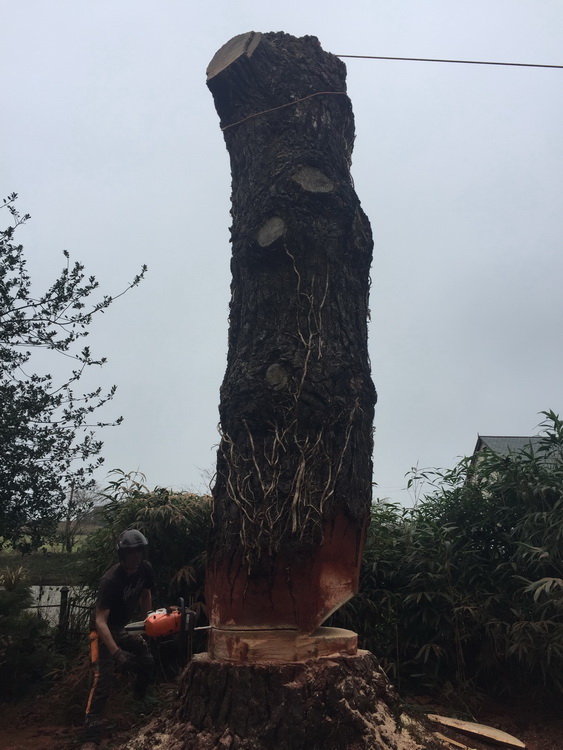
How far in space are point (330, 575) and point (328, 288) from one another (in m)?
1.24

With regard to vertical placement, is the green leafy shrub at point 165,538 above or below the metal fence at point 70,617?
above

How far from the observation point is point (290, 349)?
2.57 metres

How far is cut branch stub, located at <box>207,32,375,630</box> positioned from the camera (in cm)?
235

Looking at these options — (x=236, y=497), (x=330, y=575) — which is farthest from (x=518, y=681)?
(x=236, y=497)

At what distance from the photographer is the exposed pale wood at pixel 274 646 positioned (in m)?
2.21

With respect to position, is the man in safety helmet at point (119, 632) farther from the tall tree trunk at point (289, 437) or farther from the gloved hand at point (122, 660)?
the tall tree trunk at point (289, 437)

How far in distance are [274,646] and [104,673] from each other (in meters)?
1.30

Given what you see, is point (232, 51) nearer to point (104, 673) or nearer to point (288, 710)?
point (288, 710)

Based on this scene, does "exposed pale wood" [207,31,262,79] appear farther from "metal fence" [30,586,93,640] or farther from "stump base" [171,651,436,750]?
"metal fence" [30,586,93,640]

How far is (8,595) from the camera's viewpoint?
416 centimetres

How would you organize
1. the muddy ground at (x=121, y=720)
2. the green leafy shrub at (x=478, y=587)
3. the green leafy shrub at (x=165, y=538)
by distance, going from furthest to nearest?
1. the green leafy shrub at (x=165, y=538)
2. the green leafy shrub at (x=478, y=587)
3. the muddy ground at (x=121, y=720)

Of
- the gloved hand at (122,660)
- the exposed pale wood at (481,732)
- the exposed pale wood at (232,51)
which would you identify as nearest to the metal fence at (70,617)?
the gloved hand at (122,660)

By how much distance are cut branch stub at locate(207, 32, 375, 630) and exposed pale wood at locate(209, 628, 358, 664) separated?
6 centimetres

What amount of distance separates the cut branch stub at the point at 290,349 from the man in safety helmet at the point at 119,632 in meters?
0.78
